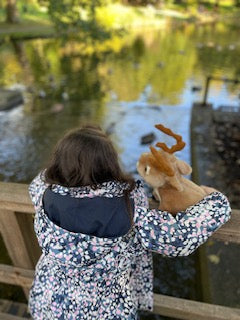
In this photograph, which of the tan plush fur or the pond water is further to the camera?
the pond water

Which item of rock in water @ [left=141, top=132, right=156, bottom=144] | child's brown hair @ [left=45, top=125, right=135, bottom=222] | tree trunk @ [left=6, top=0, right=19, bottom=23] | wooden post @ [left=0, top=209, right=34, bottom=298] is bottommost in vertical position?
tree trunk @ [left=6, top=0, right=19, bottom=23]

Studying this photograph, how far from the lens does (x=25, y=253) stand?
1658mm

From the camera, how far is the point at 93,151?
1.10 meters

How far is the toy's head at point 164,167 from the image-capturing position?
1.28 m

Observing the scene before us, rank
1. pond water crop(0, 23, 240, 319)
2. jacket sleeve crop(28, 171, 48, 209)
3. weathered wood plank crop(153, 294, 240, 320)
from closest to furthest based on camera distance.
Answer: jacket sleeve crop(28, 171, 48, 209) < weathered wood plank crop(153, 294, 240, 320) < pond water crop(0, 23, 240, 319)

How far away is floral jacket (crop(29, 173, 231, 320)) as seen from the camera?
1.09m

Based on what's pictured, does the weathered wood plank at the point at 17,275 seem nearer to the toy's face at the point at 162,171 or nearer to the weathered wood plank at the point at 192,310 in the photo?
the weathered wood plank at the point at 192,310

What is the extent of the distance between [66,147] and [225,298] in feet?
6.17

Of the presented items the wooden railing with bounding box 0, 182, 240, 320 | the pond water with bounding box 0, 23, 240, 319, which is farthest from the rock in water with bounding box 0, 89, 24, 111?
the wooden railing with bounding box 0, 182, 240, 320

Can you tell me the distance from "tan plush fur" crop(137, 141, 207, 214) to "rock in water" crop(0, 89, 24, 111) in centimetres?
680

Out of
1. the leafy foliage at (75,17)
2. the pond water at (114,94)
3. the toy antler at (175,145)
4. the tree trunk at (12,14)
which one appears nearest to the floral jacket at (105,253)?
the toy antler at (175,145)

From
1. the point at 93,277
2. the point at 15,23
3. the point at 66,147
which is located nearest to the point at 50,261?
the point at 93,277

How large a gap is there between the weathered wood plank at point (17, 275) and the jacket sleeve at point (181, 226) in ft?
3.03

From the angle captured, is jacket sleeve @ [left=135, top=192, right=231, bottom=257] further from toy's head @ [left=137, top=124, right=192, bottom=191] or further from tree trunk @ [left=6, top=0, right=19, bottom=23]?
tree trunk @ [left=6, top=0, right=19, bottom=23]
